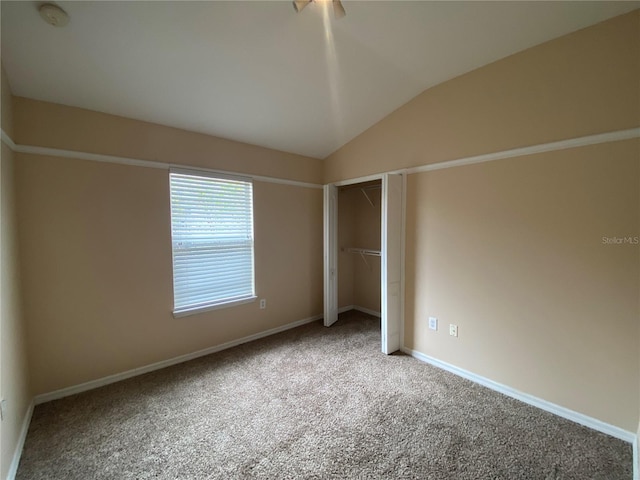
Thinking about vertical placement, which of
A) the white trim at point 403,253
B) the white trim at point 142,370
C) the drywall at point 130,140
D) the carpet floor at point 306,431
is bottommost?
the carpet floor at point 306,431

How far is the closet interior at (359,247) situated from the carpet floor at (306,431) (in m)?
1.76

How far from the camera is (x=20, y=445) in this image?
5.66 feet

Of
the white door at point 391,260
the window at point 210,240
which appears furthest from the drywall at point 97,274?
the white door at point 391,260

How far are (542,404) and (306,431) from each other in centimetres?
190

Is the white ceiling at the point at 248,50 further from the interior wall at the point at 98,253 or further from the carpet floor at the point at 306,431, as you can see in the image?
the carpet floor at the point at 306,431

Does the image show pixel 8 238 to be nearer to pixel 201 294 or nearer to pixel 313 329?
Result: pixel 201 294

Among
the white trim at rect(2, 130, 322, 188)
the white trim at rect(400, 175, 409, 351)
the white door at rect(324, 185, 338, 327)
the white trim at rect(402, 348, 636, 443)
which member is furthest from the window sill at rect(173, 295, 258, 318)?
the white trim at rect(402, 348, 636, 443)

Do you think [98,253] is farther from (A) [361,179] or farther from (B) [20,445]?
(A) [361,179]

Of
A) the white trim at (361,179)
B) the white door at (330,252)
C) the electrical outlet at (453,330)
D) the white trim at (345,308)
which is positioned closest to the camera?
the electrical outlet at (453,330)

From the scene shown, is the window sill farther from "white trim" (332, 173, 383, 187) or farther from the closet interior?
"white trim" (332, 173, 383, 187)

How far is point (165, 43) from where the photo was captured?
1891mm

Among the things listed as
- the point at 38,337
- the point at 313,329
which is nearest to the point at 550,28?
the point at 313,329

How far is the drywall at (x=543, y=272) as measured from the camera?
182 cm

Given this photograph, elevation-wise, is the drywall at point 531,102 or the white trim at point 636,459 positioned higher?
the drywall at point 531,102
